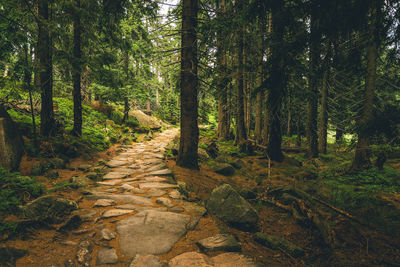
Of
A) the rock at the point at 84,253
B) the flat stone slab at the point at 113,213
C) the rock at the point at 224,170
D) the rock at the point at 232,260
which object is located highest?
the rock at the point at 84,253

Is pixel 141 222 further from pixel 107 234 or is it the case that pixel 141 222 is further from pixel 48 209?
pixel 48 209

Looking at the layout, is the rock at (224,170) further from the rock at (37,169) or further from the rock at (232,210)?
the rock at (37,169)

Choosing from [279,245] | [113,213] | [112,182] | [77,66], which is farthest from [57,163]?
[279,245]

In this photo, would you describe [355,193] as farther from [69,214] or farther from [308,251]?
[69,214]

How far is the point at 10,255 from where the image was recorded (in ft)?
6.24

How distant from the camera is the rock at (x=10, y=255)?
1.82 metres

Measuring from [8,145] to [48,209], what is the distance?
3118mm

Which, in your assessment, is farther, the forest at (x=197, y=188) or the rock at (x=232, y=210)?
the rock at (x=232, y=210)

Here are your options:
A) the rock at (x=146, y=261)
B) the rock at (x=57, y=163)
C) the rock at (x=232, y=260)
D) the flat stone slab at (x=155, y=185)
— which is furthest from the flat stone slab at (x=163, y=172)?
the rock at (x=232, y=260)

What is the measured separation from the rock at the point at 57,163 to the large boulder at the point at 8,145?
748 mm

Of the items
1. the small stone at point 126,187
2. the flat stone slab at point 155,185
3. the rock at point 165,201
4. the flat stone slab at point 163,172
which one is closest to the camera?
the rock at point 165,201

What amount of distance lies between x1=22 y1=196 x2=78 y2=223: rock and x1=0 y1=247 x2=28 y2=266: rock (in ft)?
2.07

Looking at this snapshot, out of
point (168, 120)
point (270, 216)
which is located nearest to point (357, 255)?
point (270, 216)

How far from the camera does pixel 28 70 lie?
511cm
